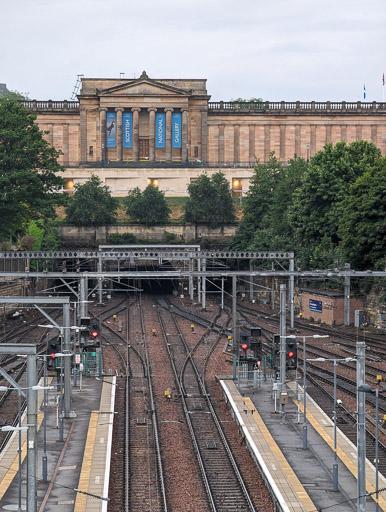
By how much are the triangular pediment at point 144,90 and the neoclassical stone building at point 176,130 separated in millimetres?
152

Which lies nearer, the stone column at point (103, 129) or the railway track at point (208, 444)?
the railway track at point (208, 444)

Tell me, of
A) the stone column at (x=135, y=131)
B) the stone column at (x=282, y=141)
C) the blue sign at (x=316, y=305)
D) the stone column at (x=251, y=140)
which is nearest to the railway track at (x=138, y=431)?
the blue sign at (x=316, y=305)

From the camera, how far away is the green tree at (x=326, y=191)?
82875 mm

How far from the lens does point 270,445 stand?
35.8 metres

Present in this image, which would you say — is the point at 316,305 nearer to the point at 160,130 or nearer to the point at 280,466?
the point at 280,466

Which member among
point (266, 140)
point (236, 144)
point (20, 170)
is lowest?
point (20, 170)

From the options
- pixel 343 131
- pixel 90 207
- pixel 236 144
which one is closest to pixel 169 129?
pixel 236 144

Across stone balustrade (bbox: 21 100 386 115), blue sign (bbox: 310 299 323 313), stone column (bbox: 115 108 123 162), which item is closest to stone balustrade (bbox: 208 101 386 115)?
stone balustrade (bbox: 21 100 386 115)

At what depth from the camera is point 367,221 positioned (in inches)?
2793

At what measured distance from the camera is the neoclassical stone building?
430ft

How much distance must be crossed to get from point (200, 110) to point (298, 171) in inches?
1743

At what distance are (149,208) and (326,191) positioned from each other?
115 ft

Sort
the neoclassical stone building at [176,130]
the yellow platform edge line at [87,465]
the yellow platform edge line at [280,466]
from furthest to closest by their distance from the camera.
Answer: the neoclassical stone building at [176,130], the yellow platform edge line at [87,465], the yellow platform edge line at [280,466]

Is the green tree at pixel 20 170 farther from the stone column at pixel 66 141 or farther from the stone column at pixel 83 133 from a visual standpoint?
the stone column at pixel 66 141
